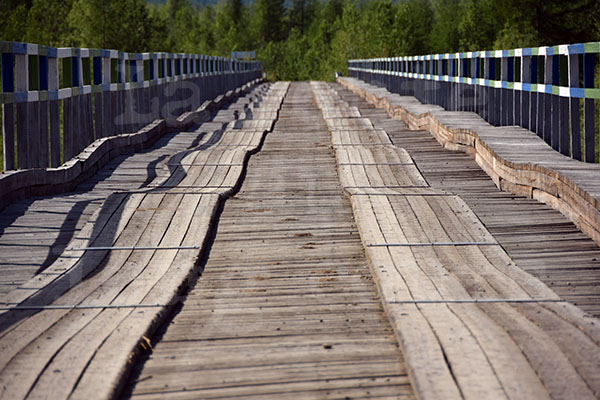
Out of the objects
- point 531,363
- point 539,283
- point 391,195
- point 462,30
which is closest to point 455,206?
point 391,195

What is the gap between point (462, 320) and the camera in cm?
474

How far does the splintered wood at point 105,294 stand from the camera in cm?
405

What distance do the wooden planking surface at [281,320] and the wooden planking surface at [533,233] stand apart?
3.81ft

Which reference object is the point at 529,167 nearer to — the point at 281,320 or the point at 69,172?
the point at 281,320

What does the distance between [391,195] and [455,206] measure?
0.67 metres

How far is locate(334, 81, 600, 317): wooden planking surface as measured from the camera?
19.1 feet

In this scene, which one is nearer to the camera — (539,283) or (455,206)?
(539,283)

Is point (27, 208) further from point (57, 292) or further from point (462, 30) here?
point (462, 30)

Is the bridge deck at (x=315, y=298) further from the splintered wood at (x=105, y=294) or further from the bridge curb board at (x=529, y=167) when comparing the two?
the bridge curb board at (x=529, y=167)

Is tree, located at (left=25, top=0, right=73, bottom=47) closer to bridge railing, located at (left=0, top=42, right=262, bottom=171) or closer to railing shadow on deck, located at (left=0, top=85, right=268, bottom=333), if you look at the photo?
bridge railing, located at (left=0, top=42, right=262, bottom=171)

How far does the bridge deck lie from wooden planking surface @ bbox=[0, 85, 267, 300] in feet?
0.56

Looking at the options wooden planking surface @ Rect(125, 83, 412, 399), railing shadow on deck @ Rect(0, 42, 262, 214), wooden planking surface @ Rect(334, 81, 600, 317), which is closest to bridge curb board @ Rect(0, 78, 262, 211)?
railing shadow on deck @ Rect(0, 42, 262, 214)

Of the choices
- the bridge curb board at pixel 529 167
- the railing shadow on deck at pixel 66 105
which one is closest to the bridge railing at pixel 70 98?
the railing shadow on deck at pixel 66 105

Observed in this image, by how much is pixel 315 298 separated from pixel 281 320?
504 millimetres
